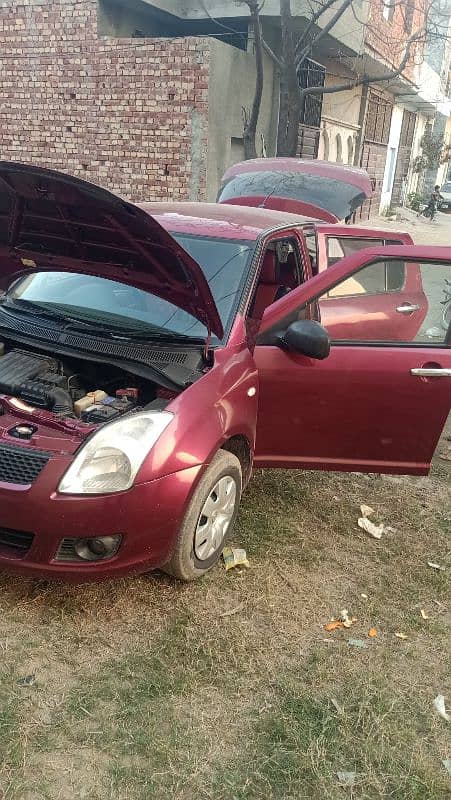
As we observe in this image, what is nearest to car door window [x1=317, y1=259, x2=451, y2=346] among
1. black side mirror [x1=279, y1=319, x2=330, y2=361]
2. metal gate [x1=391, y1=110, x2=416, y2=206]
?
black side mirror [x1=279, y1=319, x2=330, y2=361]

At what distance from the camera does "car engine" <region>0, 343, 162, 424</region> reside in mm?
2830

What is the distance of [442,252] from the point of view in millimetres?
3453

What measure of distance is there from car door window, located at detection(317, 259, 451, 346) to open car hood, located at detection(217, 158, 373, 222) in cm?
171

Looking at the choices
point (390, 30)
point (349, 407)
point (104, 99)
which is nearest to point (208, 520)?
point (349, 407)

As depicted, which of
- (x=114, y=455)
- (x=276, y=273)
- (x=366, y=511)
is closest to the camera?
(x=114, y=455)

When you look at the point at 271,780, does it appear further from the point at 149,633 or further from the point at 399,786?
the point at 149,633

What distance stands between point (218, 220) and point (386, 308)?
44.8 inches

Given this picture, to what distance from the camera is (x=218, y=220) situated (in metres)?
3.71

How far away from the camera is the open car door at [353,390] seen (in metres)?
3.30

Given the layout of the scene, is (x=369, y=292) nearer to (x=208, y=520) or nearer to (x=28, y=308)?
(x=208, y=520)

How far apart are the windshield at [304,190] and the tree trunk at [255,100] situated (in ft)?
15.6

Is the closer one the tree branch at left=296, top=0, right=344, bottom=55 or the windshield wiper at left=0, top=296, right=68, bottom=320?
the windshield wiper at left=0, top=296, right=68, bottom=320

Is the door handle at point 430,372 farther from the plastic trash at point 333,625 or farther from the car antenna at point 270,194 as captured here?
the car antenna at point 270,194

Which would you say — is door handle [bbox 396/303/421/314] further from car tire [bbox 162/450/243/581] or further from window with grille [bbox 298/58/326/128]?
window with grille [bbox 298/58/326/128]
